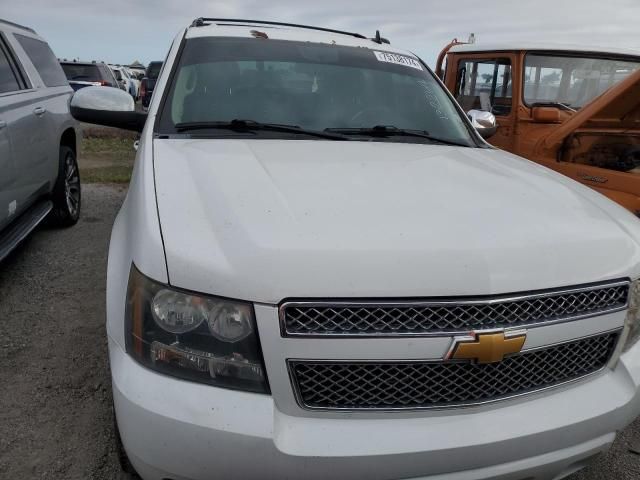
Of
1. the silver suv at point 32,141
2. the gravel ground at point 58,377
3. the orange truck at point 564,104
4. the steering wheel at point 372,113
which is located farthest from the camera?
the orange truck at point 564,104

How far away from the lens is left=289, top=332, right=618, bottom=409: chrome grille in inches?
60.1

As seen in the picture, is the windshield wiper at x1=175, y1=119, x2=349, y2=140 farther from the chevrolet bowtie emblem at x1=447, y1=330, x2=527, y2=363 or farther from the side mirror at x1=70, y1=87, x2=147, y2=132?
the chevrolet bowtie emblem at x1=447, y1=330, x2=527, y2=363

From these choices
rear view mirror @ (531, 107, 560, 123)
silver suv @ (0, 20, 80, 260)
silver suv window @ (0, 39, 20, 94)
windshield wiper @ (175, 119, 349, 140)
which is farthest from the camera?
rear view mirror @ (531, 107, 560, 123)

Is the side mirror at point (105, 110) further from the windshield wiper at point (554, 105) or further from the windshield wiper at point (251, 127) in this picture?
the windshield wiper at point (554, 105)

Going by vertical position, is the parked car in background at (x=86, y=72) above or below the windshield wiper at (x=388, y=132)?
below

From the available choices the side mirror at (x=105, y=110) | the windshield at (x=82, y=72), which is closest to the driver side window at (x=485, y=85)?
the side mirror at (x=105, y=110)

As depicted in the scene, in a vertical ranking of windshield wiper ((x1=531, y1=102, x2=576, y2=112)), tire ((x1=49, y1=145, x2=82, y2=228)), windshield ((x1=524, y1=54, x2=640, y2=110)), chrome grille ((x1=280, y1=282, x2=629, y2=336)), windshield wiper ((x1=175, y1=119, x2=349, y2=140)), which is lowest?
tire ((x1=49, y1=145, x2=82, y2=228))

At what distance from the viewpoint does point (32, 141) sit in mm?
4234

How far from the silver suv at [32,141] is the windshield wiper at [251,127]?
1717mm

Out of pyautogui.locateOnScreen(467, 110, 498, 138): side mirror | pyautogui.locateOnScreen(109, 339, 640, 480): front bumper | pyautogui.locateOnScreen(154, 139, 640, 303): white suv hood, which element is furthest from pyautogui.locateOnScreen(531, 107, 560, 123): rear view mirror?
pyautogui.locateOnScreen(109, 339, 640, 480): front bumper

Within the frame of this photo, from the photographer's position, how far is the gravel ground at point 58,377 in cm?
229

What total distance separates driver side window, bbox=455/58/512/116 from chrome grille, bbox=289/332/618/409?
3863mm

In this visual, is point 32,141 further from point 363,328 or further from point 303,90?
point 363,328

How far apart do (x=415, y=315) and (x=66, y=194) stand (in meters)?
4.55
